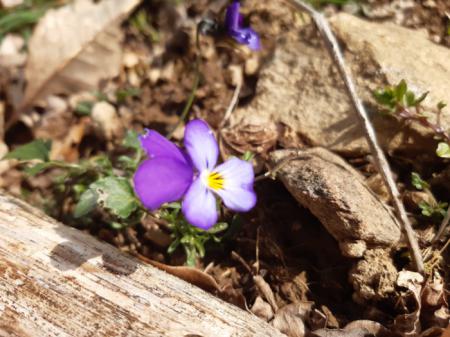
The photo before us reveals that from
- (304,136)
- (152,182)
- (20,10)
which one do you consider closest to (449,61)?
(304,136)

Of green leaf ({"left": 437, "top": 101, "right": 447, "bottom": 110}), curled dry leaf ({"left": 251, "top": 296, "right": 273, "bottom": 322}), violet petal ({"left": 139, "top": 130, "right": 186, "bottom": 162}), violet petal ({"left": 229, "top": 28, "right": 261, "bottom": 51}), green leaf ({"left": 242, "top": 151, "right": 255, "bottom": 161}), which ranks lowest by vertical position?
curled dry leaf ({"left": 251, "top": 296, "right": 273, "bottom": 322})

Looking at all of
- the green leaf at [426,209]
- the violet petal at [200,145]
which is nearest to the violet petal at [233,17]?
the violet petal at [200,145]

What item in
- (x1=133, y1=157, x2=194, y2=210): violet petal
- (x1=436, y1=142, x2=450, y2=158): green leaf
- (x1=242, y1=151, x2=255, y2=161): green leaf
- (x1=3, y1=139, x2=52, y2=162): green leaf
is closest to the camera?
(x1=133, y1=157, x2=194, y2=210): violet petal

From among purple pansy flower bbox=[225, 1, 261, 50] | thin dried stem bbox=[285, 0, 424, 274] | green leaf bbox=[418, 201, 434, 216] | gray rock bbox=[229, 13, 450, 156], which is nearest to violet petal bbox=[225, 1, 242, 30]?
purple pansy flower bbox=[225, 1, 261, 50]

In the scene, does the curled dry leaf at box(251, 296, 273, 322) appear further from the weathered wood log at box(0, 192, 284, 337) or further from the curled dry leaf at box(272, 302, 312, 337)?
the weathered wood log at box(0, 192, 284, 337)

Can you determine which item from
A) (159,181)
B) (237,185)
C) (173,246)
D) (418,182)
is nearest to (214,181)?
(237,185)

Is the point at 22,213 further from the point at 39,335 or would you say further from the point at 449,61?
the point at 449,61
